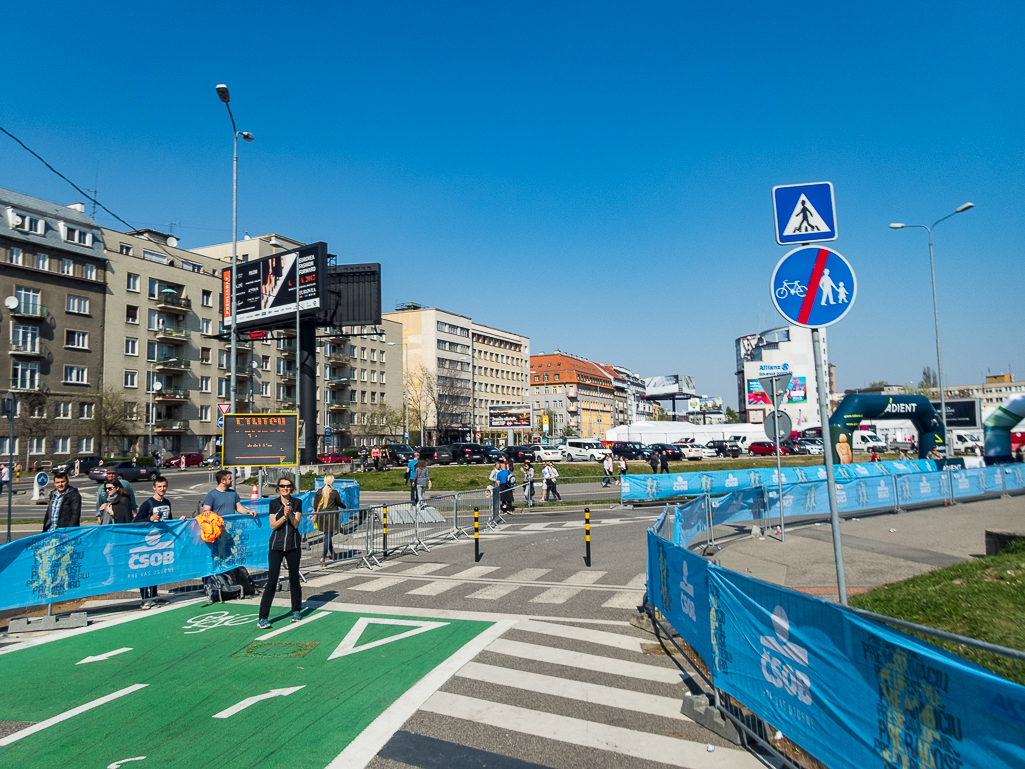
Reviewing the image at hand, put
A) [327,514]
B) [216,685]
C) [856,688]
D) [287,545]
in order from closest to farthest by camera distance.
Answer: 1. [856,688]
2. [216,685]
3. [287,545]
4. [327,514]

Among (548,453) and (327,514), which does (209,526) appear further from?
(548,453)

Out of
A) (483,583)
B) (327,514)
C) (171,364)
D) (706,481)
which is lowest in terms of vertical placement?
(483,583)

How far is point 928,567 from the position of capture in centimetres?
1168

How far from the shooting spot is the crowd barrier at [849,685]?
300cm

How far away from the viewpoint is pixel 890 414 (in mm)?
34938

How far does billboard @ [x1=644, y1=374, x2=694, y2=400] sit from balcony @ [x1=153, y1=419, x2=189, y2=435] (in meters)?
111

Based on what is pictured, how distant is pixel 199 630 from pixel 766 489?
1345cm

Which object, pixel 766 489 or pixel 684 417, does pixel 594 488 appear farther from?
pixel 684 417

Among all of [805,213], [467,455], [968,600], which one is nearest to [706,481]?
[968,600]

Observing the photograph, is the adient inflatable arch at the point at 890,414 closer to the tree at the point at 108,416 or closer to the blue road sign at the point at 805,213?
the blue road sign at the point at 805,213

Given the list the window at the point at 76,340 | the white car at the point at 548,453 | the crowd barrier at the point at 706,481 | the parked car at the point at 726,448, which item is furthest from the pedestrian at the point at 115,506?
the parked car at the point at 726,448

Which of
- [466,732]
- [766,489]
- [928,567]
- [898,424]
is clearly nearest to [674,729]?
[466,732]

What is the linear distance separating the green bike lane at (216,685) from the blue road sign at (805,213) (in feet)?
18.4

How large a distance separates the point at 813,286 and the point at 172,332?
65.0 meters
